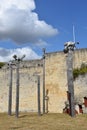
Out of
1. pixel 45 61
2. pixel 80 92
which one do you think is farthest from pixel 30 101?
pixel 80 92

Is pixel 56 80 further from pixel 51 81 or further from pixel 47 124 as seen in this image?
pixel 47 124

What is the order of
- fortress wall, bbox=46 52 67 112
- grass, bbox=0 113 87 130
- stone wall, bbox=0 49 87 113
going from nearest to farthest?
1. grass, bbox=0 113 87 130
2. stone wall, bbox=0 49 87 113
3. fortress wall, bbox=46 52 67 112

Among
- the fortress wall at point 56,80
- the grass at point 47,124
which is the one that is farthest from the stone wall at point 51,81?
the grass at point 47,124

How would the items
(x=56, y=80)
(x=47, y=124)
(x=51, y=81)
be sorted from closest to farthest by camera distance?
(x=47, y=124), (x=56, y=80), (x=51, y=81)

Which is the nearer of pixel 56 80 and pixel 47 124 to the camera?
pixel 47 124

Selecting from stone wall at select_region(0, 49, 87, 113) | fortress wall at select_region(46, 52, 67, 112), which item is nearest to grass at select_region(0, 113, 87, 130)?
stone wall at select_region(0, 49, 87, 113)

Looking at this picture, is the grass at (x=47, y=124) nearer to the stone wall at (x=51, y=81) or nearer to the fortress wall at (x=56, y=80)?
the stone wall at (x=51, y=81)

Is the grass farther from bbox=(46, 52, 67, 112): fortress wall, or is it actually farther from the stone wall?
bbox=(46, 52, 67, 112): fortress wall

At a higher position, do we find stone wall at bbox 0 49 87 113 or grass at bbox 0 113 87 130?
stone wall at bbox 0 49 87 113

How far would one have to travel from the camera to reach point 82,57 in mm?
23266

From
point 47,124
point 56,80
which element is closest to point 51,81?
point 56,80

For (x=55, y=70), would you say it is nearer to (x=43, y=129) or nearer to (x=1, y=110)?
(x=1, y=110)

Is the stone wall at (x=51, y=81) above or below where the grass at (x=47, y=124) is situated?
above

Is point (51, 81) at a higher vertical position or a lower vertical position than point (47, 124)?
higher
